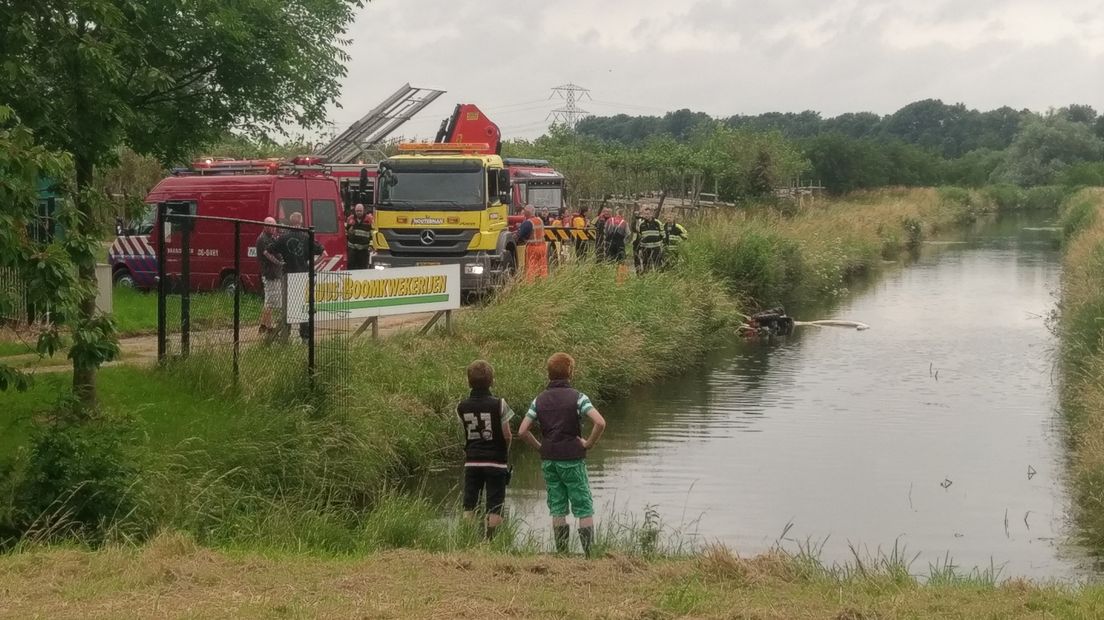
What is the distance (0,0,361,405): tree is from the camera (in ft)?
37.8

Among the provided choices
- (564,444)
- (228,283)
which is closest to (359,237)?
(228,283)

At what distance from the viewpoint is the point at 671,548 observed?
11.6m

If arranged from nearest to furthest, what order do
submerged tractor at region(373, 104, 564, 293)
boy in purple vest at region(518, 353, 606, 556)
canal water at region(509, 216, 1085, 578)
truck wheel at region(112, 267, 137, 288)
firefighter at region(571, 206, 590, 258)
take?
boy in purple vest at region(518, 353, 606, 556)
canal water at region(509, 216, 1085, 578)
truck wheel at region(112, 267, 137, 288)
submerged tractor at region(373, 104, 564, 293)
firefighter at region(571, 206, 590, 258)

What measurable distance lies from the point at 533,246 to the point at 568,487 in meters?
15.2

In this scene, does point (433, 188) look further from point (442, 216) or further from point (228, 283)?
point (228, 283)

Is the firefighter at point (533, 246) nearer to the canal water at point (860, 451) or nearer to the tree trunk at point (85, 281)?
the canal water at point (860, 451)

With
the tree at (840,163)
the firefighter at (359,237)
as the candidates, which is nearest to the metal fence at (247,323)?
the firefighter at (359,237)

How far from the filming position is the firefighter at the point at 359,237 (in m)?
28.2

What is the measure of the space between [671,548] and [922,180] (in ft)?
340

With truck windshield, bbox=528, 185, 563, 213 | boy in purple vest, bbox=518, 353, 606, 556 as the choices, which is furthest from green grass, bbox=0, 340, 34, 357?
truck windshield, bbox=528, 185, 563, 213

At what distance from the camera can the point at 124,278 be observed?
83.4 feet

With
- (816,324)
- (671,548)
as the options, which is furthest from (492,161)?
(671,548)

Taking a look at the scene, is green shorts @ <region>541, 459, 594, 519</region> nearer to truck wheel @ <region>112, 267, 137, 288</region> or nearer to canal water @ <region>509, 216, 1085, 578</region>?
canal water @ <region>509, 216, 1085, 578</region>

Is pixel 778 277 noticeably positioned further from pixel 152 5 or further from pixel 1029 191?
pixel 1029 191
